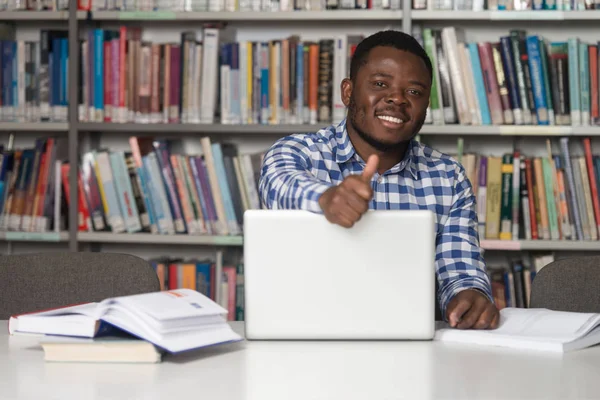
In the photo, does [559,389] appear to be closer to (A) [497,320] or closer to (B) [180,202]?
(A) [497,320]

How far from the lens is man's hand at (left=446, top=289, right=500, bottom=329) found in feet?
4.91

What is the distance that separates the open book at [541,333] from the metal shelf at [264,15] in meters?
1.61

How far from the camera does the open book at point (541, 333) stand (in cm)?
138

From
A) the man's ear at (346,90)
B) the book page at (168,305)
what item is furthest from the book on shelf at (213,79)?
the book page at (168,305)

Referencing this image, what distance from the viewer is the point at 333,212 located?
4.34 ft

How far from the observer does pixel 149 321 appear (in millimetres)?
1286

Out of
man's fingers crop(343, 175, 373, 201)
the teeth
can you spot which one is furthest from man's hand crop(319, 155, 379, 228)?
the teeth

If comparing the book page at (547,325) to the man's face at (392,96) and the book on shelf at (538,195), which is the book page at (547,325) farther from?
the book on shelf at (538,195)

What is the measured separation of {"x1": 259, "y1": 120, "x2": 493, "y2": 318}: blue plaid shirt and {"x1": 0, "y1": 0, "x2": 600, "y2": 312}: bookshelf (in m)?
0.88

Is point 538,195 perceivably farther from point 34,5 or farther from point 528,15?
point 34,5

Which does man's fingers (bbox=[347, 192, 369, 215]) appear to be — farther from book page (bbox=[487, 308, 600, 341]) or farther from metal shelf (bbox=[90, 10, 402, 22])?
metal shelf (bbox=[90, 10, 402, 22])

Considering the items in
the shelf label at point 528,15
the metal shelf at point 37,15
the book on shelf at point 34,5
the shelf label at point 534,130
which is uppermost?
the book on shelf at point 34,5

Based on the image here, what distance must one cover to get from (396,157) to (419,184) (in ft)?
0.26

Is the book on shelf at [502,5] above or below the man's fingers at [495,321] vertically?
above
